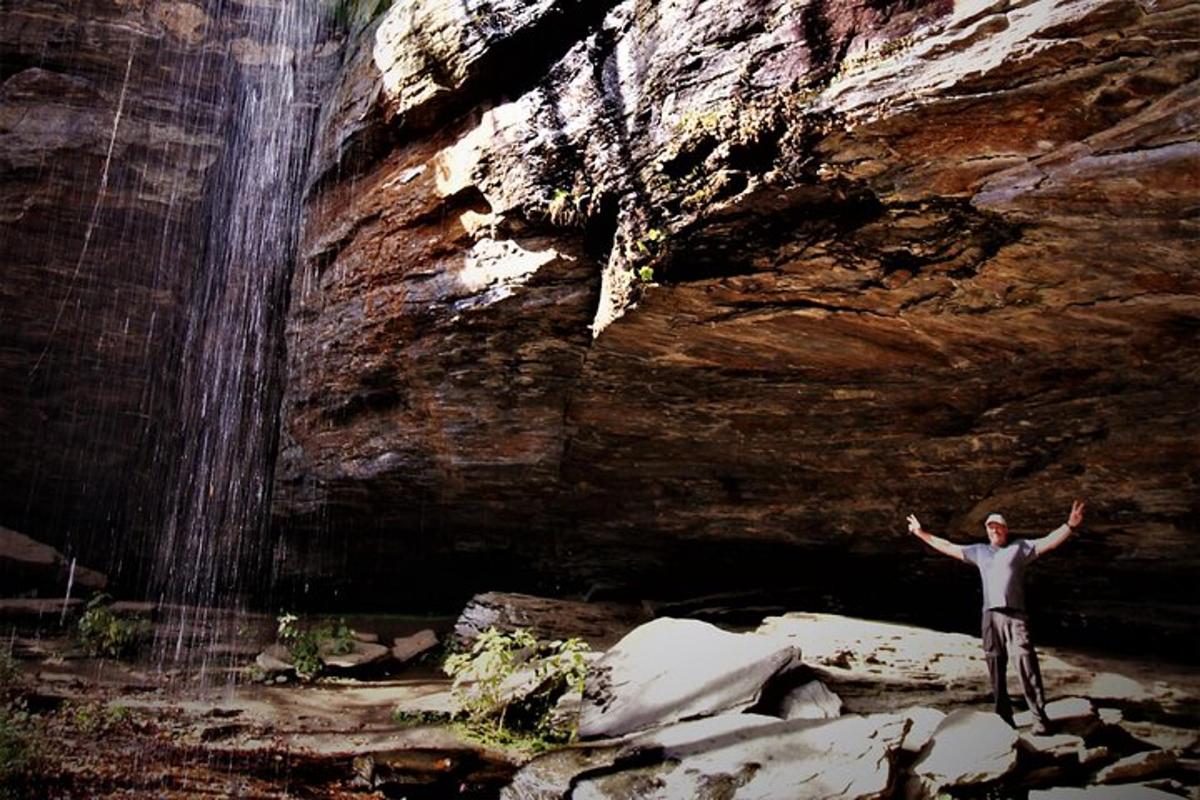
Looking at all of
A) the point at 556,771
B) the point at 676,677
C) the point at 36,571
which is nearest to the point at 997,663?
the point at 676,677

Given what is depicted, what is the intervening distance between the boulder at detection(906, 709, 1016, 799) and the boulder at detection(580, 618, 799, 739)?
3.82ft

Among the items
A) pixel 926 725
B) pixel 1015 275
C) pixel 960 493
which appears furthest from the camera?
pixel 960 493

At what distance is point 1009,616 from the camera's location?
4.76 metres

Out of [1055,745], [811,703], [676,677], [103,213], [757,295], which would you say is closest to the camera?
[1055,745]

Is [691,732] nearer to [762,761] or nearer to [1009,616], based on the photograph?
[762,761]

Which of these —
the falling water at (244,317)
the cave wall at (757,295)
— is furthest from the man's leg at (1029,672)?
the falling water at (244,317)

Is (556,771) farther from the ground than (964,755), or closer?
closer

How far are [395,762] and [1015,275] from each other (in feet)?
17.5

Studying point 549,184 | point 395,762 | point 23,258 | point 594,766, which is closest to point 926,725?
point 594,766

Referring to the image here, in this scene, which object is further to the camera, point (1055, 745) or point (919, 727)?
point (919, 727)

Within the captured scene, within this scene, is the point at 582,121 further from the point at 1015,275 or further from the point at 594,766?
the point at 594,766

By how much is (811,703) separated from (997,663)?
3.93 ft

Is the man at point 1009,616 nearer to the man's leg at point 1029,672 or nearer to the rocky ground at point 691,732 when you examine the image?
the man's leg at point 1029,672

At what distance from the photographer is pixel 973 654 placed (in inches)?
238
